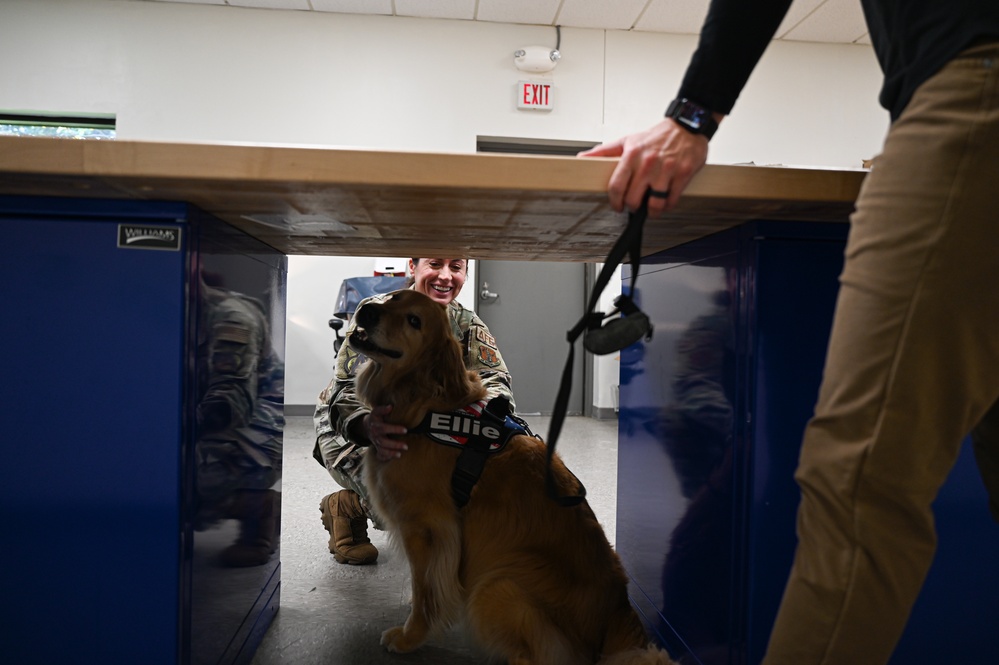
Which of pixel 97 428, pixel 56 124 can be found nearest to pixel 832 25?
pixel 97 428

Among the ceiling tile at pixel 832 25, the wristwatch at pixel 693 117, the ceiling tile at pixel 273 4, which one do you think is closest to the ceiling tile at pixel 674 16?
the ceiling tile at pixel 832 25

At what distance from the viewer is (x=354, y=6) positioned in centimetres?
520

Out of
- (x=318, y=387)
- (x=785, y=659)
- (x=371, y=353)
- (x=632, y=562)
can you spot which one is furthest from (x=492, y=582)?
(x=318, y=387)

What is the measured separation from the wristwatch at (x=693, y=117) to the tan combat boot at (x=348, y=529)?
5.68ft

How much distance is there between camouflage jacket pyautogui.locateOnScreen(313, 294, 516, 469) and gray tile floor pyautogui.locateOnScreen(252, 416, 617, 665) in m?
0.33

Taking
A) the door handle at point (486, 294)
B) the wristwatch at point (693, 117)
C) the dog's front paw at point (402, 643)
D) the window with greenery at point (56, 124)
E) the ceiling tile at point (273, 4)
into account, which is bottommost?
the dog's front paw at point (402, 643)

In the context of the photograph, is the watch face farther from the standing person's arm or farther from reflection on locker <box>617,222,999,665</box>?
reflection on locker <box>617,222,999,665</box>

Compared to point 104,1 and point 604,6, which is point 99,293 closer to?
point 604,6

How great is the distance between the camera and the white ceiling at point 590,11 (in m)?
5.14

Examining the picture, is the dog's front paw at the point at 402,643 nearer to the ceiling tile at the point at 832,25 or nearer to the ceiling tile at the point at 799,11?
the ceiling tile at the point at 799,11

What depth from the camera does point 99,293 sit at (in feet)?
3.18

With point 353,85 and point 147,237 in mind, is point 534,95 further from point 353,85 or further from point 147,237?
point 147,237

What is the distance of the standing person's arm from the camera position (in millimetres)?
829

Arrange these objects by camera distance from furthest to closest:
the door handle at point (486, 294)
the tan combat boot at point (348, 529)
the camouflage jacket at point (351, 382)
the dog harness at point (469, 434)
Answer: the door handle at point (486, 294) → the tan combat boot at point (348, 529) → the camouflage jacket at point (351, 382) → the dog harness at point (469, 434)
